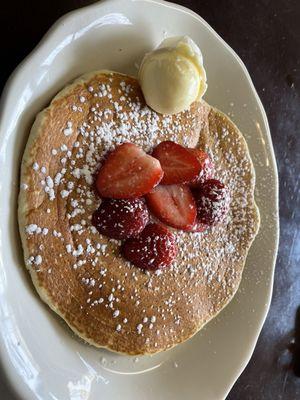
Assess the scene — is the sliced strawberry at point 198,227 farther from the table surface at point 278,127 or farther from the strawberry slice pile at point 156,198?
the table surface at point 278,127

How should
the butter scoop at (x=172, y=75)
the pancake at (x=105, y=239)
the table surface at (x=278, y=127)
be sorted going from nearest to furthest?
the pancake at (x=105, y=239) < the butter scoop at (x=172, y=75) < the table surface at (x=278, y=127)

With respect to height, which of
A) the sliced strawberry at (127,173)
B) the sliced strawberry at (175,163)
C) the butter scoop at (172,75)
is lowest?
the sliced strawberry at (175,163)

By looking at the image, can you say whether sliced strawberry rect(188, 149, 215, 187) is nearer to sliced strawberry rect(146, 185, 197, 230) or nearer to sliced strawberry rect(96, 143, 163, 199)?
sliced strawberry rect(146, 185, 197, 230)

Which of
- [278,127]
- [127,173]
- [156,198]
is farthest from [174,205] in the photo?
[278,127]

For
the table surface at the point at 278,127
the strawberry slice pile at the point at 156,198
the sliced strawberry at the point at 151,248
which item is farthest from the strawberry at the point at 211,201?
the table surface at the point at 278,127

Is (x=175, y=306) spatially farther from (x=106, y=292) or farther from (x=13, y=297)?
(x=13, y=297)
